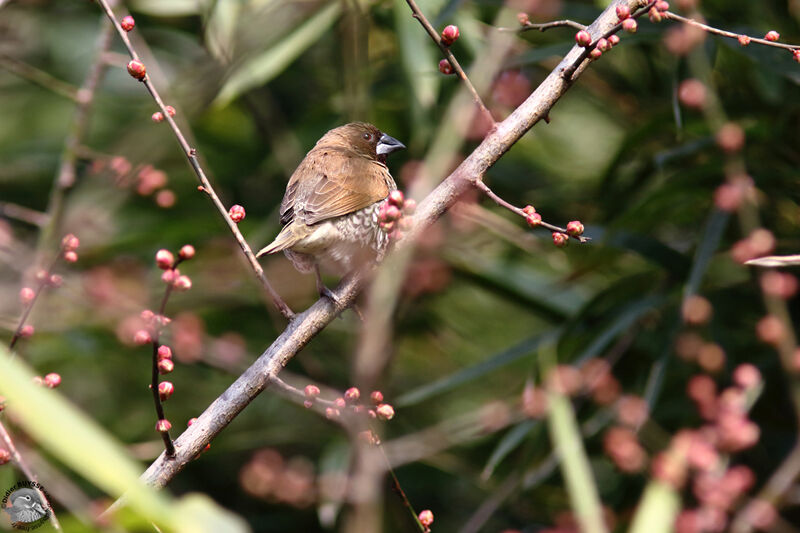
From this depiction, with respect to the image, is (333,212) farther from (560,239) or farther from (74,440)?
(74,440)

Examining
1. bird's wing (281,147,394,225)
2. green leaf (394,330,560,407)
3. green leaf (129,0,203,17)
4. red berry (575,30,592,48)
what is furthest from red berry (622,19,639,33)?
green leaf (129,0,203,17)

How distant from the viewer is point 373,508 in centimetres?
155

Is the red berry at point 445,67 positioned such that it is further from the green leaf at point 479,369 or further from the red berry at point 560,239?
the green leaf at point 479,369

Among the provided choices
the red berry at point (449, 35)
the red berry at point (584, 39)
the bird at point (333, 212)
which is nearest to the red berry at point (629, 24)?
the red berry at point (584, 39)

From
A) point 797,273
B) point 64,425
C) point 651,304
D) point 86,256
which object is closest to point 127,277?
point 86,256

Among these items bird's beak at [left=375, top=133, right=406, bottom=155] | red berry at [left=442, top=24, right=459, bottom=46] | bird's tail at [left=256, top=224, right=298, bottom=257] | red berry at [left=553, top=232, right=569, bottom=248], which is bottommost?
bird's tail at [left=256, top=224, right=298, bottom=257]

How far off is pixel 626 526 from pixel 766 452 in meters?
0.58

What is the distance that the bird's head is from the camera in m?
3.15

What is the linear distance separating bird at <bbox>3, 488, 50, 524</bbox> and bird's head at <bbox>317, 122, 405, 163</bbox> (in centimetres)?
156

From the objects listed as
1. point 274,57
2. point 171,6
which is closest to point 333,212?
point 274,57

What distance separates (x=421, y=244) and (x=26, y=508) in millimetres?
2048

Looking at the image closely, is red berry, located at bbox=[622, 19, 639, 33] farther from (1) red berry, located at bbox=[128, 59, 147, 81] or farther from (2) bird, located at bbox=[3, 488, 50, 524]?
(2) bird, located at bbox=[3, 488, 50, 524]

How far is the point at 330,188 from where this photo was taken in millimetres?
2873

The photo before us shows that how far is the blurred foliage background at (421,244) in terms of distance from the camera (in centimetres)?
339
